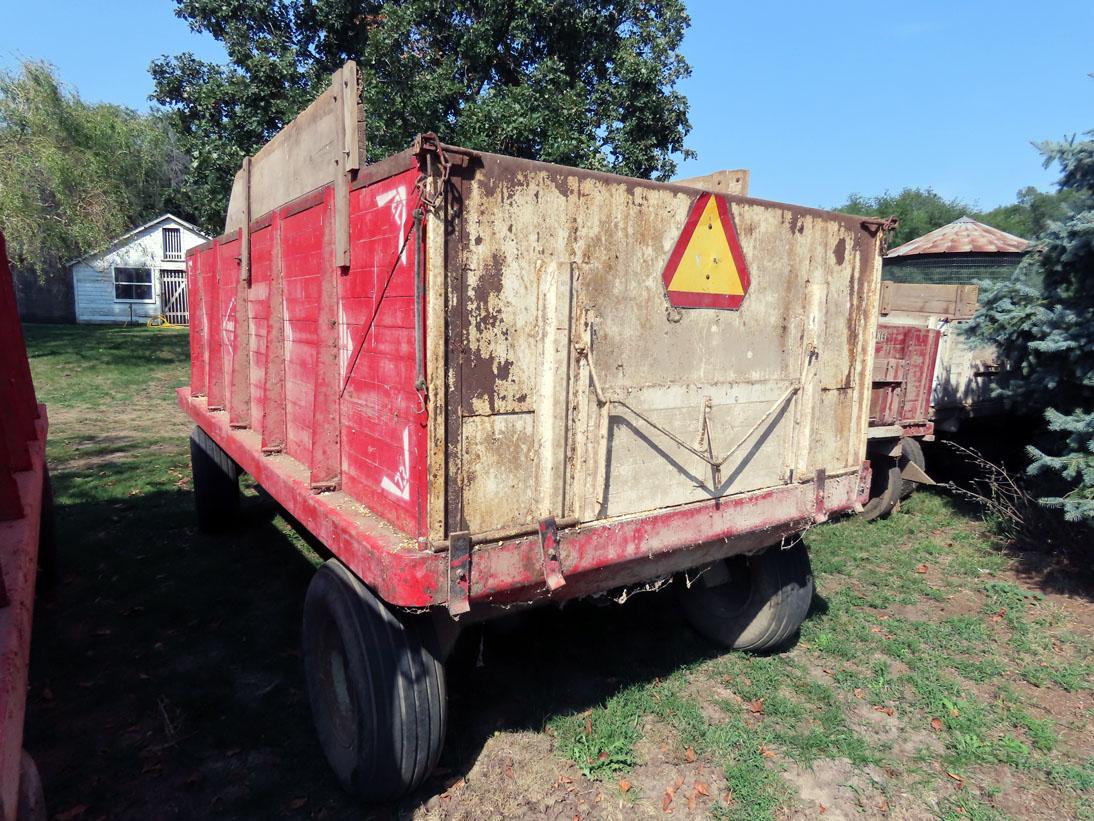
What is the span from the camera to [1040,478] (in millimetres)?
6438

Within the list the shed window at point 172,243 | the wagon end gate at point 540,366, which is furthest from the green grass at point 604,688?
the shed window at point 172,243

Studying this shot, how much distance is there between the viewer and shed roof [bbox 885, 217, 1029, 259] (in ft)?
42.0

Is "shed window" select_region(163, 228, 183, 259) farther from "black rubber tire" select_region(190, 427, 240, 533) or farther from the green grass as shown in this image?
"black rubber tire" select_region(190, 427, 240, 533)

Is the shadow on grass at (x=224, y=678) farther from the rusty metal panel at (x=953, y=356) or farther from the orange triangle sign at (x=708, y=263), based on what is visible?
the rusty metal panel at (x=953, y=356)

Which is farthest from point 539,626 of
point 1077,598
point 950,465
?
point 950,465

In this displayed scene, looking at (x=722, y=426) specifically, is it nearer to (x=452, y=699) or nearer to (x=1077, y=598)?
(x=452, y=699)

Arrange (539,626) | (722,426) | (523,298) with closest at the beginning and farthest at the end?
(523,298) < (722,426) < (539,626)

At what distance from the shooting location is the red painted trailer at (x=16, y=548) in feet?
5.79

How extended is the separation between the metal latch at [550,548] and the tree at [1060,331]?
4643mm

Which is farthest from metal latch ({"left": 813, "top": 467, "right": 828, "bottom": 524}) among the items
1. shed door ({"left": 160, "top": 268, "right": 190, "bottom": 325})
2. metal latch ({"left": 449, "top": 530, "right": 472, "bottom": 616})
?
shed door ({"left": 160, "top": 268, "right": 190, "bottom": 325})

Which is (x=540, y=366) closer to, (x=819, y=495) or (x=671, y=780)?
(x=819, y=495)

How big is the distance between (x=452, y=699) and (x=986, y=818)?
2605mm

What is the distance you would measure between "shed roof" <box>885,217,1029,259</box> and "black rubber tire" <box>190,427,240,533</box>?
11.9 meters

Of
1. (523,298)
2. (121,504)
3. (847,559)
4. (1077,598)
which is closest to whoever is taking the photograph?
(523,298)
